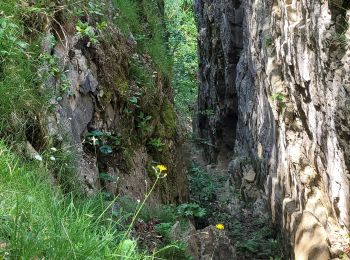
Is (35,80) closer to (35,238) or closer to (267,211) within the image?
(35,238)

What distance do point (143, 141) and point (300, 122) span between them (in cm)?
267

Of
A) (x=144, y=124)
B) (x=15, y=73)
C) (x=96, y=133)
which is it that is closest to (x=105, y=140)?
(x=96, y=133)

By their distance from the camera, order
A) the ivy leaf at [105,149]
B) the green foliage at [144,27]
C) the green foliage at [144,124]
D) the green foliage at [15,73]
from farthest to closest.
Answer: the green foliage at [144,27] → the green foliage at [144,124] → the ivy leaf at [105,149] → the green foliage at [15,73]

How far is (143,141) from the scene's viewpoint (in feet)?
23.5

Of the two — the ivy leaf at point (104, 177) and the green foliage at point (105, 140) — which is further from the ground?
the green foliage at point (105, 140)

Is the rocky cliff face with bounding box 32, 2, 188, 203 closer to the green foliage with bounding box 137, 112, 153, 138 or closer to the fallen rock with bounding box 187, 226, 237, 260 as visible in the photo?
the green foliage with bounding box 137, 112, 153, 138

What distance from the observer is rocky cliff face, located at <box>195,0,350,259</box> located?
16.9 feet

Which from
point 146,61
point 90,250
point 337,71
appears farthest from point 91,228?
point 146,61

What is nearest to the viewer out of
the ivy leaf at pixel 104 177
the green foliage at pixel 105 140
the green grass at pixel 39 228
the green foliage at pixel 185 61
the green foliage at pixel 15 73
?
the green grass at pixel 39 228

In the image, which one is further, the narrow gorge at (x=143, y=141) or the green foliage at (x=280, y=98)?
the green foliage at (x=280, y=98)

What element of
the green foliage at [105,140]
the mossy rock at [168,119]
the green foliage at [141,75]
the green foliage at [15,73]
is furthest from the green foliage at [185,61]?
the green foliage at [15,73]

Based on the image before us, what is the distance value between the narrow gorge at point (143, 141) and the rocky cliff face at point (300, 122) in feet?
0.09

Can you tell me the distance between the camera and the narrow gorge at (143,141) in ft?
9.65

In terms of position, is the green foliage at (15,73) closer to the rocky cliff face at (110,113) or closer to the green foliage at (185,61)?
the rocky cliff face at (110,113)
